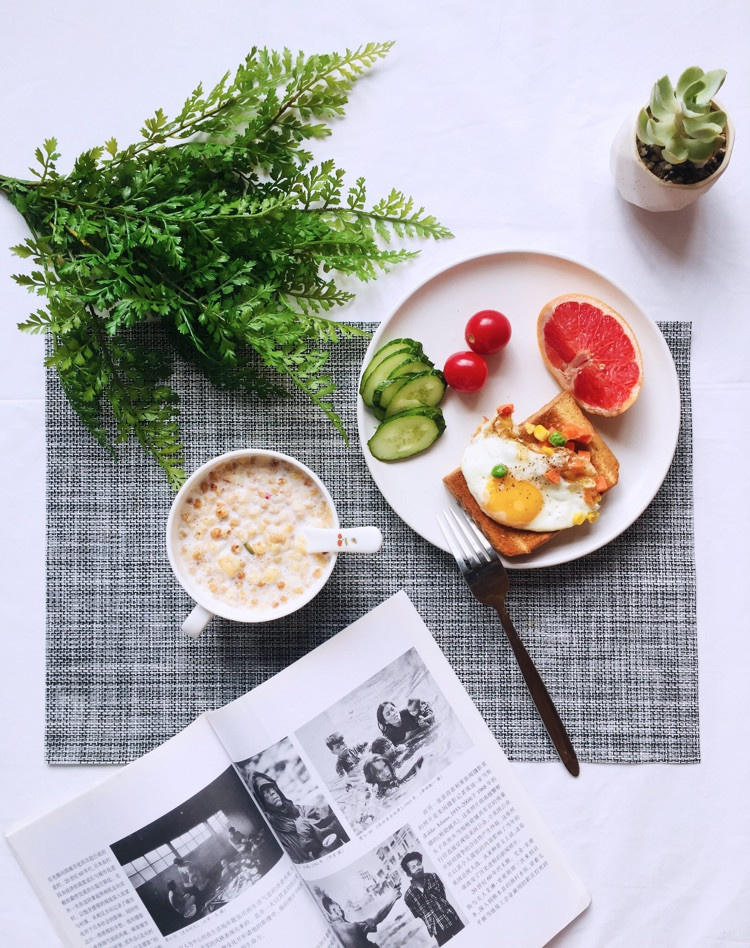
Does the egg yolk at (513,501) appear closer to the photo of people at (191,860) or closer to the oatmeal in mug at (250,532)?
the oatmeal in mug at (250,532)

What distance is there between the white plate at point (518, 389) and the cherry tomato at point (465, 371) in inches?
2.1

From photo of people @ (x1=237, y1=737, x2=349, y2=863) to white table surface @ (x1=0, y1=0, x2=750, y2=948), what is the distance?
45cm

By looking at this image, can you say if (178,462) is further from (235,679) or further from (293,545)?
(235,679)

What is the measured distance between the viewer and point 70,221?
1.76 meters

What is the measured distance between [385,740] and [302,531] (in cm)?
59

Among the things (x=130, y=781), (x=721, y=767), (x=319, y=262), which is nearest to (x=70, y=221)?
(x=319, y=262)

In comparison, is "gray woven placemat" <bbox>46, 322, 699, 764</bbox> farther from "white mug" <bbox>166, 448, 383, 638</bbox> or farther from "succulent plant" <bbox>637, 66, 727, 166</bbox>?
"succulent plant" <bbox>637, 66, 727, 166</bbox>

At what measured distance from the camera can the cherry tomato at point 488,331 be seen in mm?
1846

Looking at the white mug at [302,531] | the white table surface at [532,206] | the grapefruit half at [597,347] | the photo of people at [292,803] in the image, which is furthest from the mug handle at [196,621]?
the grapefruit half at [597,347]

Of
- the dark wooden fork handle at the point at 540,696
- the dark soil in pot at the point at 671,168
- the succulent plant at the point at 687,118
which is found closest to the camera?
the succulent plant at the point at 687,118

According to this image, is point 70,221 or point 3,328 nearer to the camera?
point 70,221

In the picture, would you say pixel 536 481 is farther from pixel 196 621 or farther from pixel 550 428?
pixel 196 621

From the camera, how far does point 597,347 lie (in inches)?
73.1

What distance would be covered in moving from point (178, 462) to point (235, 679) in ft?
1.91
